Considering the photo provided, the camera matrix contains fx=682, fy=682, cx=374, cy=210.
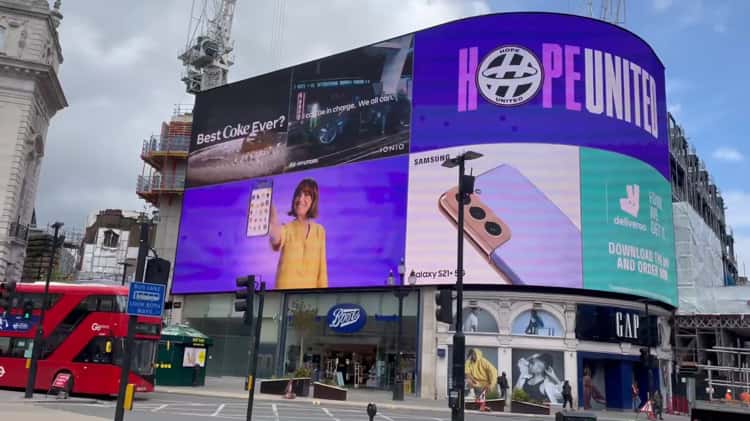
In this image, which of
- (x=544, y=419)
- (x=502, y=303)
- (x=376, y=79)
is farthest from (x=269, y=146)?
(x=544, y=419)

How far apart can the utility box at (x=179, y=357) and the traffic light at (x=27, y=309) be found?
9884 millimetres

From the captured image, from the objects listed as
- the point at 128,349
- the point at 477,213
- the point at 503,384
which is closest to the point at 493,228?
the point at 477,213

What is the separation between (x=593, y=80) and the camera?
1764 inches

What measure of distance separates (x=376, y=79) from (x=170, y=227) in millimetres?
27451

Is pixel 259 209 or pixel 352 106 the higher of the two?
pixel 352 106

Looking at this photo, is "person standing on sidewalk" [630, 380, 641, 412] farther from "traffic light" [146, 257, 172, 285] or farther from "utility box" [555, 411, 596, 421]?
"traffic light" [146, 257, 172, 285]

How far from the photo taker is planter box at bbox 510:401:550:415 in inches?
1348

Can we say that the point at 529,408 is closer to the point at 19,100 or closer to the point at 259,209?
the point at 259,209

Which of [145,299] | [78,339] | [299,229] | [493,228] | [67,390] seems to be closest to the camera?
[145,299]

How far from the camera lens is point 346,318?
1881 inches

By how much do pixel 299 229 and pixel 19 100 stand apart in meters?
21.7

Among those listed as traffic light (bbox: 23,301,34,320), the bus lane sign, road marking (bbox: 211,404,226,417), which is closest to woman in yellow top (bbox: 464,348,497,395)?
road marking (bbox: 211,404,226,417)

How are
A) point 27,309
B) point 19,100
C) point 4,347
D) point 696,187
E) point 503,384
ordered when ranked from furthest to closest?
point 696,187 → point 19,100 → point 503,384 → point 4,347 → point 27,309

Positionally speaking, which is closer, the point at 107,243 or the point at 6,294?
the point at 6,294
